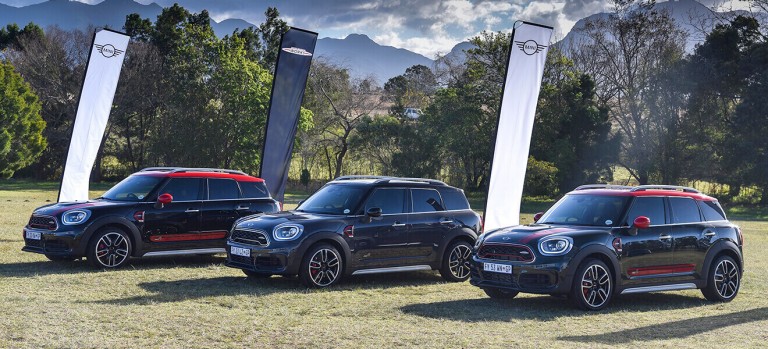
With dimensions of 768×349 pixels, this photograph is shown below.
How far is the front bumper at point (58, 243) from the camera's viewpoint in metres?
14.0

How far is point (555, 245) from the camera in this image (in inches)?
450

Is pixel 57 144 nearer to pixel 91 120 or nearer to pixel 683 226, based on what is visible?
pixel 91 120

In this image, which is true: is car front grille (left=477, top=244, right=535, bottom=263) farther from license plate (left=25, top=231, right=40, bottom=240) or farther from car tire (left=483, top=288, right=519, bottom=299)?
license plate (left=25, top=231, right=40, bottom=240)

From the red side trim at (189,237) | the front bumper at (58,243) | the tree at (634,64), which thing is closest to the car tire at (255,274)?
the red side trim at (189,237)

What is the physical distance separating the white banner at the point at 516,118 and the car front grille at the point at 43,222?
758 cm

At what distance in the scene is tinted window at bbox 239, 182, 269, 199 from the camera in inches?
635

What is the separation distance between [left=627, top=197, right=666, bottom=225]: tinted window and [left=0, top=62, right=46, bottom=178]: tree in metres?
45.2

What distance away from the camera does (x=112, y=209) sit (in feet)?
47.3

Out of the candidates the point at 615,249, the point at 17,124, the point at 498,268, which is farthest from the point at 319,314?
the point at 17,124

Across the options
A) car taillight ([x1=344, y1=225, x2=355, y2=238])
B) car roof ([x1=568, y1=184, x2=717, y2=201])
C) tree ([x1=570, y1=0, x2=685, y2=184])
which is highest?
tree ([x1=570, y1=0, x2=685, y2=184])

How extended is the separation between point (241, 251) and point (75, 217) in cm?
310

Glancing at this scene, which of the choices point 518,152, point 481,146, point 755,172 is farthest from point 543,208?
point 518,152

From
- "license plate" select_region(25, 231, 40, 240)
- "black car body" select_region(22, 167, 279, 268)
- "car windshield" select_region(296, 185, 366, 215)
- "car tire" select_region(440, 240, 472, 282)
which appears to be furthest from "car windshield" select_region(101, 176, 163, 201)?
"car tire" select_region(440, 240, 472, 282)

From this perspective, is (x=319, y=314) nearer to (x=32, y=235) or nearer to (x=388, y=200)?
(x=388, y=200)
